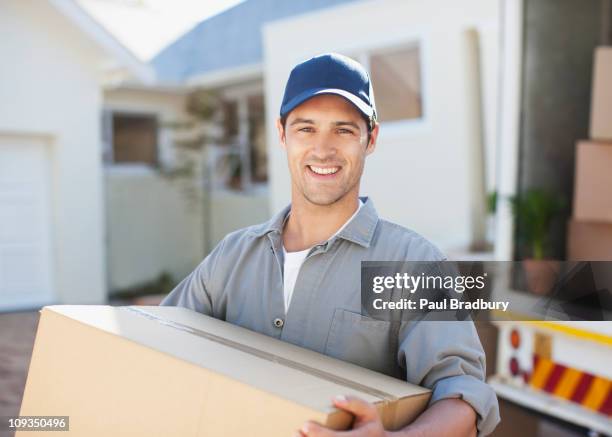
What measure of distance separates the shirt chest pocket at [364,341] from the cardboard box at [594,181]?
2486 millimetres

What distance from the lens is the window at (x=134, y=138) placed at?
1098 centimetres

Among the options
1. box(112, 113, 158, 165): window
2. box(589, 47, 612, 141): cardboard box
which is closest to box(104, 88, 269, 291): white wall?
box(112, 113, 158, 165): window

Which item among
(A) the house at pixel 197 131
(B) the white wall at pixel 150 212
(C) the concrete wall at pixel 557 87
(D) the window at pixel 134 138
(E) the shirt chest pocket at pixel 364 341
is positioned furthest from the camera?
(D) the window at pixel 134 138

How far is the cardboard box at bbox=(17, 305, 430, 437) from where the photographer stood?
125cm

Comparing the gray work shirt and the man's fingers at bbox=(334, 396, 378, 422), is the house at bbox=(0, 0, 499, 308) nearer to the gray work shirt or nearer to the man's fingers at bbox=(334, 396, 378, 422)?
the gray work shirt

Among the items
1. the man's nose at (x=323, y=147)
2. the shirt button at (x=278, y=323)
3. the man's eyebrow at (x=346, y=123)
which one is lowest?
the shirt button at (x=278, y=323)

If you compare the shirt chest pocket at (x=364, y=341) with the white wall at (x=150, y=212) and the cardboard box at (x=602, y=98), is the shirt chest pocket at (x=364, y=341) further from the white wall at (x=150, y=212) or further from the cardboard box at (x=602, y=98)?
the white wall at (x=150, y=212)

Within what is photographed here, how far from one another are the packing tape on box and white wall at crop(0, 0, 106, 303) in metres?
7.49

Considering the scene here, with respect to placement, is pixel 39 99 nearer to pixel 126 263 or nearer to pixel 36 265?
pixel 36 265

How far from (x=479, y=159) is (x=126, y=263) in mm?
6024

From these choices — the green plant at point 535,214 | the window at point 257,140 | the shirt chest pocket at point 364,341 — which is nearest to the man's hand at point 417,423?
the shirt chest pocket at point 364,341

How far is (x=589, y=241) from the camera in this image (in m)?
4.04

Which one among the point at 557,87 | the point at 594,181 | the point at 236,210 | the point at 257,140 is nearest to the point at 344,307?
the point at 594,181

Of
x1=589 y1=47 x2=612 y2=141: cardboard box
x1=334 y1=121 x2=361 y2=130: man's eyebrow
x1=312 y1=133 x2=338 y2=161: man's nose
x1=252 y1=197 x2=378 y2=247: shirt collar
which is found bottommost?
x1=252 y1=197 x2=378 y2=247: shirt collar
